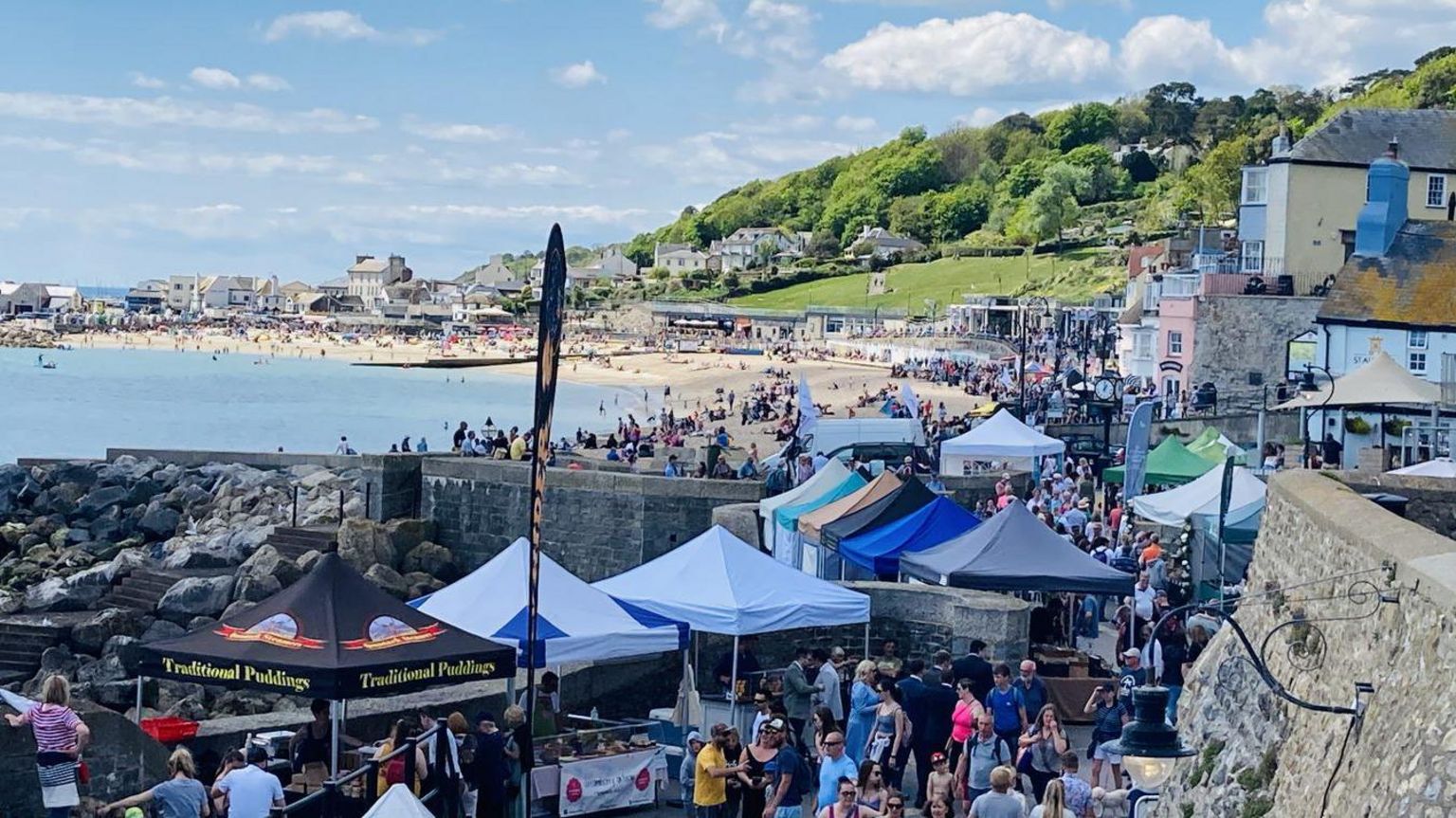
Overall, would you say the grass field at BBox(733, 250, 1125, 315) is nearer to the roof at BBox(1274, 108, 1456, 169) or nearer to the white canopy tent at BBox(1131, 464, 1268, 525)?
the roof at BBox(1274, 108, 1456, 169)

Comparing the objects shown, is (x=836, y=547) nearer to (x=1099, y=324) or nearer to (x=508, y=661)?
(x=508, y=661)

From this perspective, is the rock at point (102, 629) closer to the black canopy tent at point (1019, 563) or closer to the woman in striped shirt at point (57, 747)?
the black canopy tent at point (1019, 563)

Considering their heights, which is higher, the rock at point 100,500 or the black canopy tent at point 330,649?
the black canopy tent at point 330,649

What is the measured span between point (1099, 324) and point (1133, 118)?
10969 cm

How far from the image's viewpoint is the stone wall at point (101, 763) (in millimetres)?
10406

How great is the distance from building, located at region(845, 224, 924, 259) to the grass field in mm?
4928

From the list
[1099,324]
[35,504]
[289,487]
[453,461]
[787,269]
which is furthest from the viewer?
[787,269]

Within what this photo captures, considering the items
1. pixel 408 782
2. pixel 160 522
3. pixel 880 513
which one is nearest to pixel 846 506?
pixel 880 513

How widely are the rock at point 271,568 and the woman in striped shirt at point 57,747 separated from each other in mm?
12378

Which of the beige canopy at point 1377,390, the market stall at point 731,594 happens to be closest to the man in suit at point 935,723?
the market stall at point 731,594

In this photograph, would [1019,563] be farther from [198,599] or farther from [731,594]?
[198,599]

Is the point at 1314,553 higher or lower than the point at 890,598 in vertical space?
higher

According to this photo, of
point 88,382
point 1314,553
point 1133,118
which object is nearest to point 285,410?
point 88,382

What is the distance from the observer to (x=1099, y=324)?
76562mm
